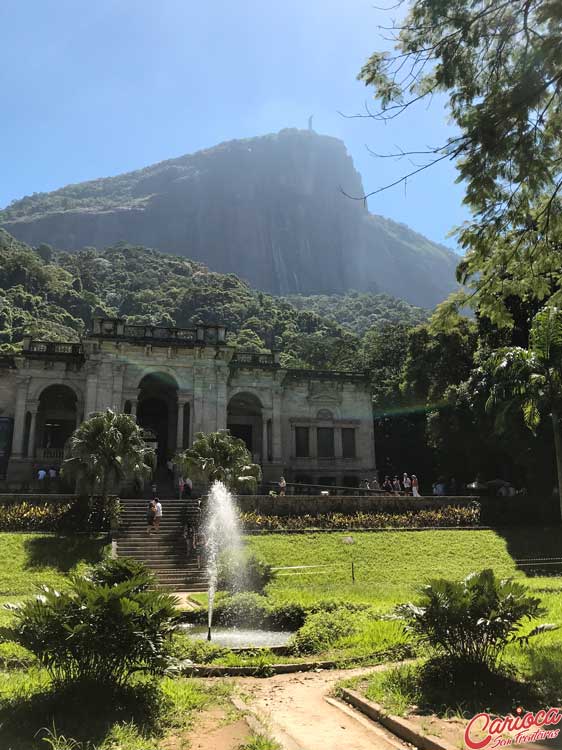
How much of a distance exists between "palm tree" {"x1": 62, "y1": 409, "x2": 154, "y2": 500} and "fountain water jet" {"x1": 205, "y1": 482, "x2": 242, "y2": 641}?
3488 mm

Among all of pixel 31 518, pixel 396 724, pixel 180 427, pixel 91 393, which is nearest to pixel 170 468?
pixel 180 427

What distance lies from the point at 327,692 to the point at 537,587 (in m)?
9.70

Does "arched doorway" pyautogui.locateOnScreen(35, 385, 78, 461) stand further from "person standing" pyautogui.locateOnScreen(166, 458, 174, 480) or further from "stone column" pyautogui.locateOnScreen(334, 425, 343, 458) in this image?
"stone column" pyautogui.locateOnScreen(334, 425, 343, 458)

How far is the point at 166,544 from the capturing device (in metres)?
21.2

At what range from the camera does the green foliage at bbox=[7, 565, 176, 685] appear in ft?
19.7

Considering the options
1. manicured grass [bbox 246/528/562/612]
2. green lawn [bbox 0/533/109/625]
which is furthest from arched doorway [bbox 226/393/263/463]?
green lawn [bbox 0/533/109/625]

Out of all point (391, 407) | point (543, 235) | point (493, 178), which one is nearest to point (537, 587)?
point (543, 235)

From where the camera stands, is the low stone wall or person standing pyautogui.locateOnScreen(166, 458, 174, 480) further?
person standing pyautogui.locateOnScreen(166, 458, 174, 480)

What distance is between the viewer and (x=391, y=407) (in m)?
48.5

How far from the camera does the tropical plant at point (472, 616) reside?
21.5 feet

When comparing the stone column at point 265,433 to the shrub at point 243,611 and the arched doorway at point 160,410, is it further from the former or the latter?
the shrub at point 243,611

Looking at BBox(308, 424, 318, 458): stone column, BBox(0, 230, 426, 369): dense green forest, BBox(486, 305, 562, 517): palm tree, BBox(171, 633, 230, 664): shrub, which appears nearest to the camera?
BBox(171, 633, 230, 664): shrub

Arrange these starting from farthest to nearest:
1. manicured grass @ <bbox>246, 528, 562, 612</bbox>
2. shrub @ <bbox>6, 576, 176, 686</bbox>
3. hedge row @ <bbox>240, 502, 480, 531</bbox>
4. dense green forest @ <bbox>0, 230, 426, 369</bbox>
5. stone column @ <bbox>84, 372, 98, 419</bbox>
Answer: dense green forest @ <bbox>0, 230, 426, 369</bbox>
stone column @ <bbox>84, 372, 98, 419</bbox>
hedge row @ <bbox>240, 502, 480, 531</bbox>
manicured grass @ <bbox>246, 528, 562, 612</bbox>
shrub @ <bbox>6, 576, 176, 686</bbox>

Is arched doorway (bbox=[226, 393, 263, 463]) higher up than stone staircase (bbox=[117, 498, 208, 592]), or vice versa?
arched doorway (bbox=[226, 393, 263, 463])
